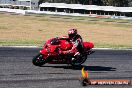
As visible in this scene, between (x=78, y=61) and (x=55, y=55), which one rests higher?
(x=55, y=55)

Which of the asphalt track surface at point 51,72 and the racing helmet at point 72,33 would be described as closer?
the asphalt track surface at point 51,72

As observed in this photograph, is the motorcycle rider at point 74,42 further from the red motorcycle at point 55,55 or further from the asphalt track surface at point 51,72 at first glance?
the asphalt track surface at point 51,72

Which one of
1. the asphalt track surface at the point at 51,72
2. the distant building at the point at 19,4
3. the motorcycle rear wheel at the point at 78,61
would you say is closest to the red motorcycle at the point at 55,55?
the motorcycle rear wheel at the point at 78,61

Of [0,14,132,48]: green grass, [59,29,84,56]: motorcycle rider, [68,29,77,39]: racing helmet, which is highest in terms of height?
[68,29,77,39]: racing helmet

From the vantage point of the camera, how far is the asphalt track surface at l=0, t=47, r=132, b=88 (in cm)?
1124

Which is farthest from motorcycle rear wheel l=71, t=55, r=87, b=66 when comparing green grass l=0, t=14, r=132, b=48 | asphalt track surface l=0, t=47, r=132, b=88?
green grass l=0, t=14, r=132, b=48

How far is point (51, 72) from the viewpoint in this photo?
1333 centimetres

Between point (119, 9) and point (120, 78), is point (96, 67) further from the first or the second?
point (119, 9)

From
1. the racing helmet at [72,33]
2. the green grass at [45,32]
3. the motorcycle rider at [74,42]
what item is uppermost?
the racing helmet at [72,33]

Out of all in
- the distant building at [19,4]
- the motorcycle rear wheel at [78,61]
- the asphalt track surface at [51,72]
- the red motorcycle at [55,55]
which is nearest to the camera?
the asphalt track surface at [51,72]

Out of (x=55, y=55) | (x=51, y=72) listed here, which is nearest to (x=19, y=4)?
(x=55, y=55)

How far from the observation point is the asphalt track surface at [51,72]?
11.2 m

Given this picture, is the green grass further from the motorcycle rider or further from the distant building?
the distant building

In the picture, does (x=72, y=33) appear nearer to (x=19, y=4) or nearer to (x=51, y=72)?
(x=51, y=72)
